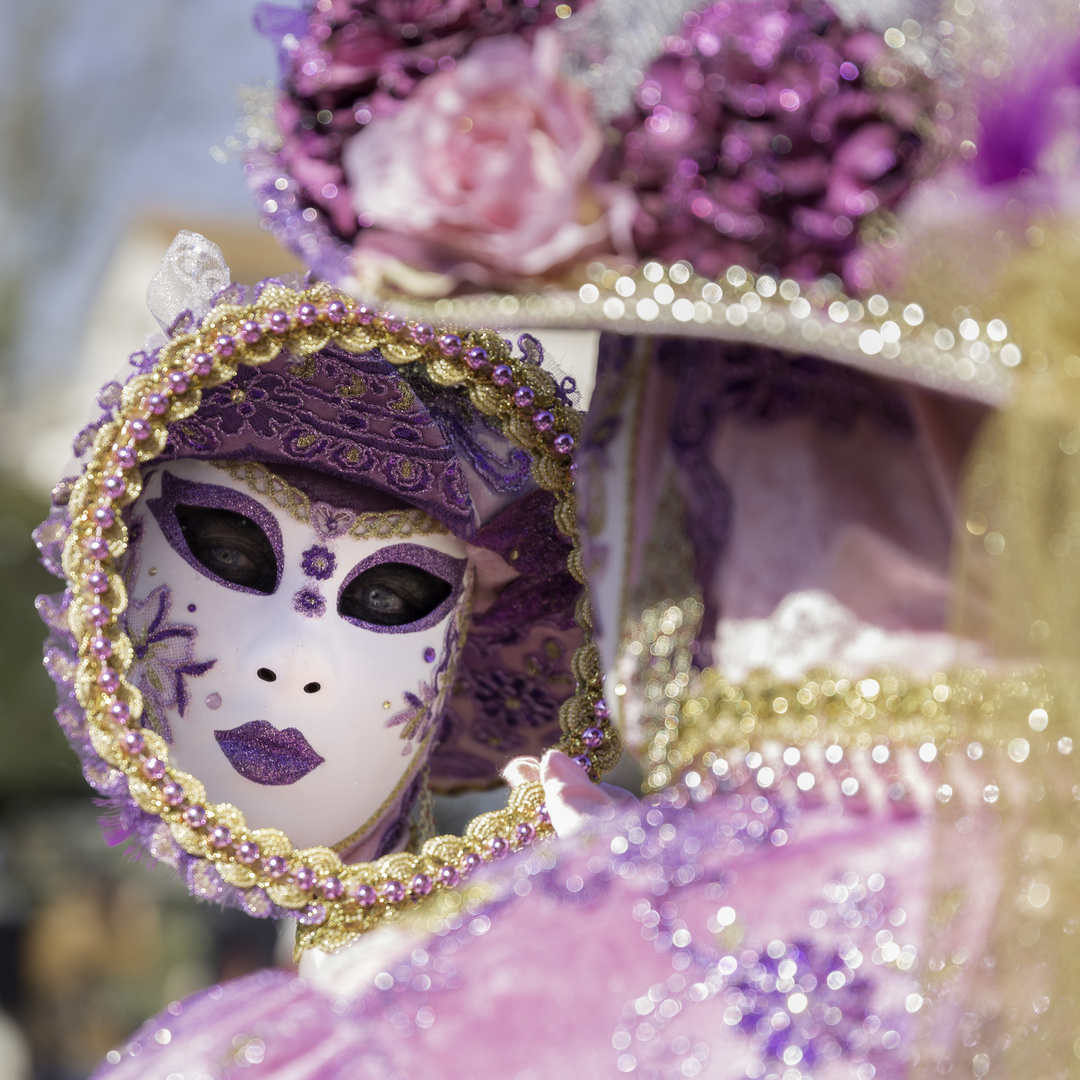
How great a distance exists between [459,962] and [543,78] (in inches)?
23.2

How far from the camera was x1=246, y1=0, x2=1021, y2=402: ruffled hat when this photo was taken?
80 centimetres

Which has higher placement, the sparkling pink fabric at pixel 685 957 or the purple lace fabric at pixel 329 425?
the purple lace fabric at pixel 329 425

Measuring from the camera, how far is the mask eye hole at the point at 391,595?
1.71 meters

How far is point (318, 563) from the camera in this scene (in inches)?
66.3

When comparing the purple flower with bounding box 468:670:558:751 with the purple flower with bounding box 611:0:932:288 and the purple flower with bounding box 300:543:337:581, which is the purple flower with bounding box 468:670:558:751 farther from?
the purple flower with bounding box 611:0:932:288

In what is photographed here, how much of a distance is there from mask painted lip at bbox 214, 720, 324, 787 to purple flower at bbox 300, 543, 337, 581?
21cm

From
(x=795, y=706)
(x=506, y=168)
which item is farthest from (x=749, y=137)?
(x=795, y=706)

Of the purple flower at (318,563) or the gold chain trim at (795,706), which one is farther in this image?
the purple flower at (318,563)

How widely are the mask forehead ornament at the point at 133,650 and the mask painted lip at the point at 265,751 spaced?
59mm

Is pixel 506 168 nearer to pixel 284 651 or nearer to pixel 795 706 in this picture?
pixel 795 706

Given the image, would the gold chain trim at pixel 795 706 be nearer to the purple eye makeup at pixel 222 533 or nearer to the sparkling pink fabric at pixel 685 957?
the sparkling pink fabric at pixel 685 957

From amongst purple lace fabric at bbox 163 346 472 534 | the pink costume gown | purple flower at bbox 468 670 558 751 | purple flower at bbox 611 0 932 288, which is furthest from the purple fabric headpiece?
purple flower at bbox 611 0 932 288

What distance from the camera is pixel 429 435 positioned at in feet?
5.59

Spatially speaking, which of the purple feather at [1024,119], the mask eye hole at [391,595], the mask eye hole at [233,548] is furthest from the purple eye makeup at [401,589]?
the purple feather at [1024,119]
